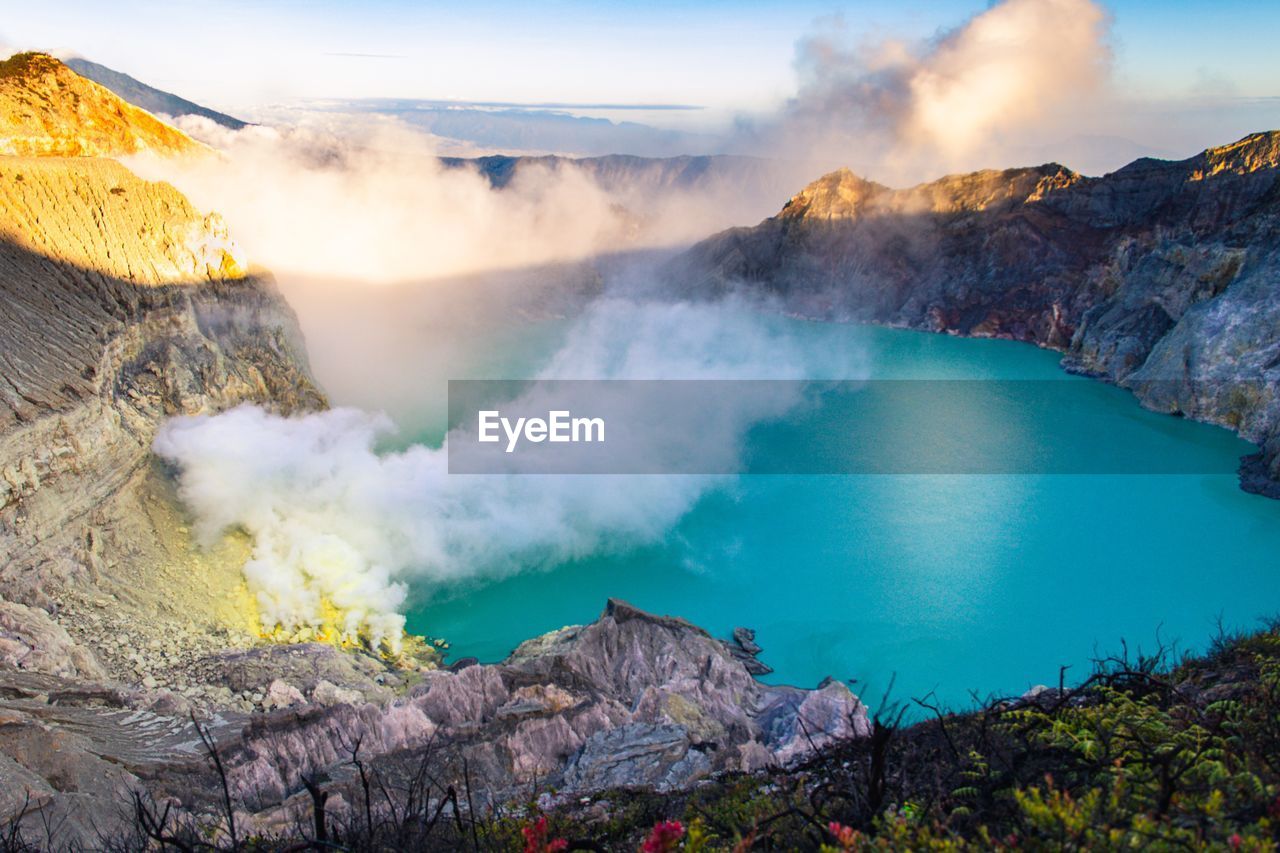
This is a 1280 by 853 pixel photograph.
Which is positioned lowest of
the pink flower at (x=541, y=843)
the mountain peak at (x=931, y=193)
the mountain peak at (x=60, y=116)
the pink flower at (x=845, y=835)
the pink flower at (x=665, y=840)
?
the pink flower at (x=541, y=843)

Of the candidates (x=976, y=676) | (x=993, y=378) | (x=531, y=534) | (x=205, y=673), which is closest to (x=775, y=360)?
(x=993, y=378)

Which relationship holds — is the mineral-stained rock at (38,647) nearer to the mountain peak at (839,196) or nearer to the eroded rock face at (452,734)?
the eroded rock face at (452,734)

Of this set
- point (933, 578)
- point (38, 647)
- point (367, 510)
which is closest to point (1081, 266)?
point (933, 578)

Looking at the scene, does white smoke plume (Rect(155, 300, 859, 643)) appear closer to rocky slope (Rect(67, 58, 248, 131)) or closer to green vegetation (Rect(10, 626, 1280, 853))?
green vegetation (Rect(10, 626, 1280, 853))

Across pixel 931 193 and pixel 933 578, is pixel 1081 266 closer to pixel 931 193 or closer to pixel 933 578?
pixel 931 193

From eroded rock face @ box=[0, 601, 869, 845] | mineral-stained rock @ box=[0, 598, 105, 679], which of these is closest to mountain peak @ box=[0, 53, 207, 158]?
mineral-stained rock @ box=[0, 598, 105, 679]

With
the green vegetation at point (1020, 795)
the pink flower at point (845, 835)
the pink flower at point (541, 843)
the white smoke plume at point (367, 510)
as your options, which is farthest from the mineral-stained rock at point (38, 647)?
the pink flower at point (845, 835)
